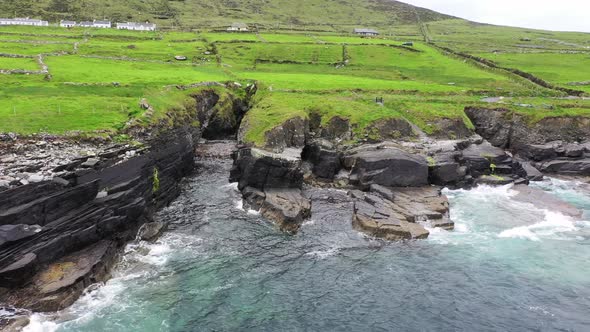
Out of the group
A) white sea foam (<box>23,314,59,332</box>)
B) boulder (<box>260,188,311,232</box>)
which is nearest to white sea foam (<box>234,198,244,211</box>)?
boulder (<box>260,188,311,232</box>)

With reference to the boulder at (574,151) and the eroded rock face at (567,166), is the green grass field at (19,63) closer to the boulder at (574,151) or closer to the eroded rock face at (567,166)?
the eroded rock face at (567,166)

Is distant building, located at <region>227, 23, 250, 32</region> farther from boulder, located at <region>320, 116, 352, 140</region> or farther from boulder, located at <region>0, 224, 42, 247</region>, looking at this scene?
boulder, located at <region>0, 224, 42, 247</region>

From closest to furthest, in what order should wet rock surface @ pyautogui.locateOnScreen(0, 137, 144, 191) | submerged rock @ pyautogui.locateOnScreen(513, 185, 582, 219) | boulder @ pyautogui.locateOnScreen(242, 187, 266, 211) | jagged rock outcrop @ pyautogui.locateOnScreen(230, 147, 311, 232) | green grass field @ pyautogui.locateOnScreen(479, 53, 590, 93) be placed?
wet rock surface @ pyautogui.locateOnScreen(0, 137, 144, 191) < jagged rock outcrop @ pyautogui.locateOnScreen(230, 147, 311, 232) < boulder @ pyautogui.locateOnScreen(242, 187, 266, 211) < submerged rock @ pyautogui.locateOnScreen(513, 185, 582, 219) < green grass field @ pyautogui.locateOnScreen(479, 53, 590, 93)

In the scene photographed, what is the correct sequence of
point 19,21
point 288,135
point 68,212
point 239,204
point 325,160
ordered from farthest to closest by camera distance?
1. point 19,21
2. point 325,160
3. point 288,135
4. point 239,204
5. point 68,212

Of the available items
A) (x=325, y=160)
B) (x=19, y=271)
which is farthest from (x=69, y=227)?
(x=325, y=160)

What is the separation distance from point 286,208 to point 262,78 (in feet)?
162

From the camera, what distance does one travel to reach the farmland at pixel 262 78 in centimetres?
5038

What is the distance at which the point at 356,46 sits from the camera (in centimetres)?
14338

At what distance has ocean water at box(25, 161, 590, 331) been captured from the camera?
29.7 metres

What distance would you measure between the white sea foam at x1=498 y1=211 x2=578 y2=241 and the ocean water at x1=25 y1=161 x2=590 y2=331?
0.20 m

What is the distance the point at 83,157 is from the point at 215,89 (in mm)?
38738

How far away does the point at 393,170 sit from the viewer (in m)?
53.0

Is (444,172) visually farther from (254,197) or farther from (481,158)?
(254,197)

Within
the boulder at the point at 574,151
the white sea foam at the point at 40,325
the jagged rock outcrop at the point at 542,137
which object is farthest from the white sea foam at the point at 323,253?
the boulder at the point at 574,151
